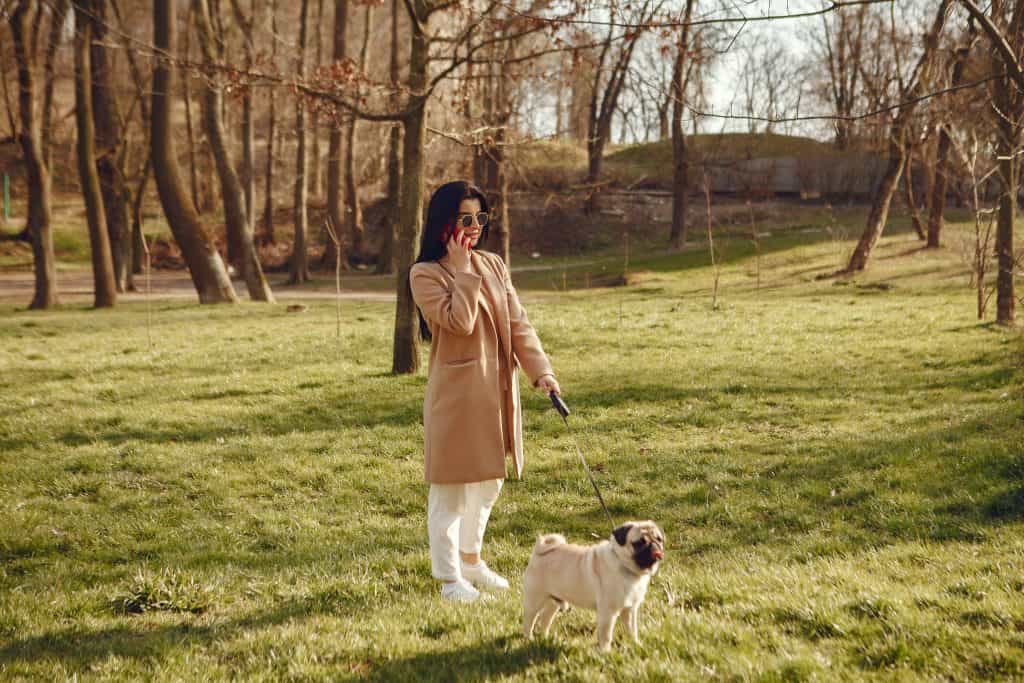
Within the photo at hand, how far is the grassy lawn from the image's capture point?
13.9 ft

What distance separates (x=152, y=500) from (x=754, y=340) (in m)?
10.9

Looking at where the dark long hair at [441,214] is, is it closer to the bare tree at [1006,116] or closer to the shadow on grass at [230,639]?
the shadow on grass at [230,639]

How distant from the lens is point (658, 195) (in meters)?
48.0

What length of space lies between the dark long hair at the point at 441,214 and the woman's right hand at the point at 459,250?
0.08m

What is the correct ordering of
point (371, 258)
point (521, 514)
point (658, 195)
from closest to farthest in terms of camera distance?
point (521, 514), point (371, 258), point (658, 195)

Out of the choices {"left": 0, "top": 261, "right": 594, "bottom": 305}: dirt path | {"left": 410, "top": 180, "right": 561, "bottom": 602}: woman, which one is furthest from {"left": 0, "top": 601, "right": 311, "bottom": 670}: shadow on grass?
{"left": 0, "top": 261, "right": 594, "bottom": 305}: dirt path

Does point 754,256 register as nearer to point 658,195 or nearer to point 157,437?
point 658,195

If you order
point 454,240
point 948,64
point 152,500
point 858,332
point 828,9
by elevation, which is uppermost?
point 948,64

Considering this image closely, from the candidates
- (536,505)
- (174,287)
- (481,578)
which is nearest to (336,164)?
(174,287)

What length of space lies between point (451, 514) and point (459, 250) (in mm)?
1546

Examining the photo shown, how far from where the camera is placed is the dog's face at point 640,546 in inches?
144

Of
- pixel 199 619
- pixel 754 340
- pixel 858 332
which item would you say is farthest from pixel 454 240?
pixel 858 332

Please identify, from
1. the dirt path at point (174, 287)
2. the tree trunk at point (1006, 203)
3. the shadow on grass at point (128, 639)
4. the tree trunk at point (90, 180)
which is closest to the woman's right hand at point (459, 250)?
the shadow on grass at point (128, 639)

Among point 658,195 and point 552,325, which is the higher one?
point 658,195
